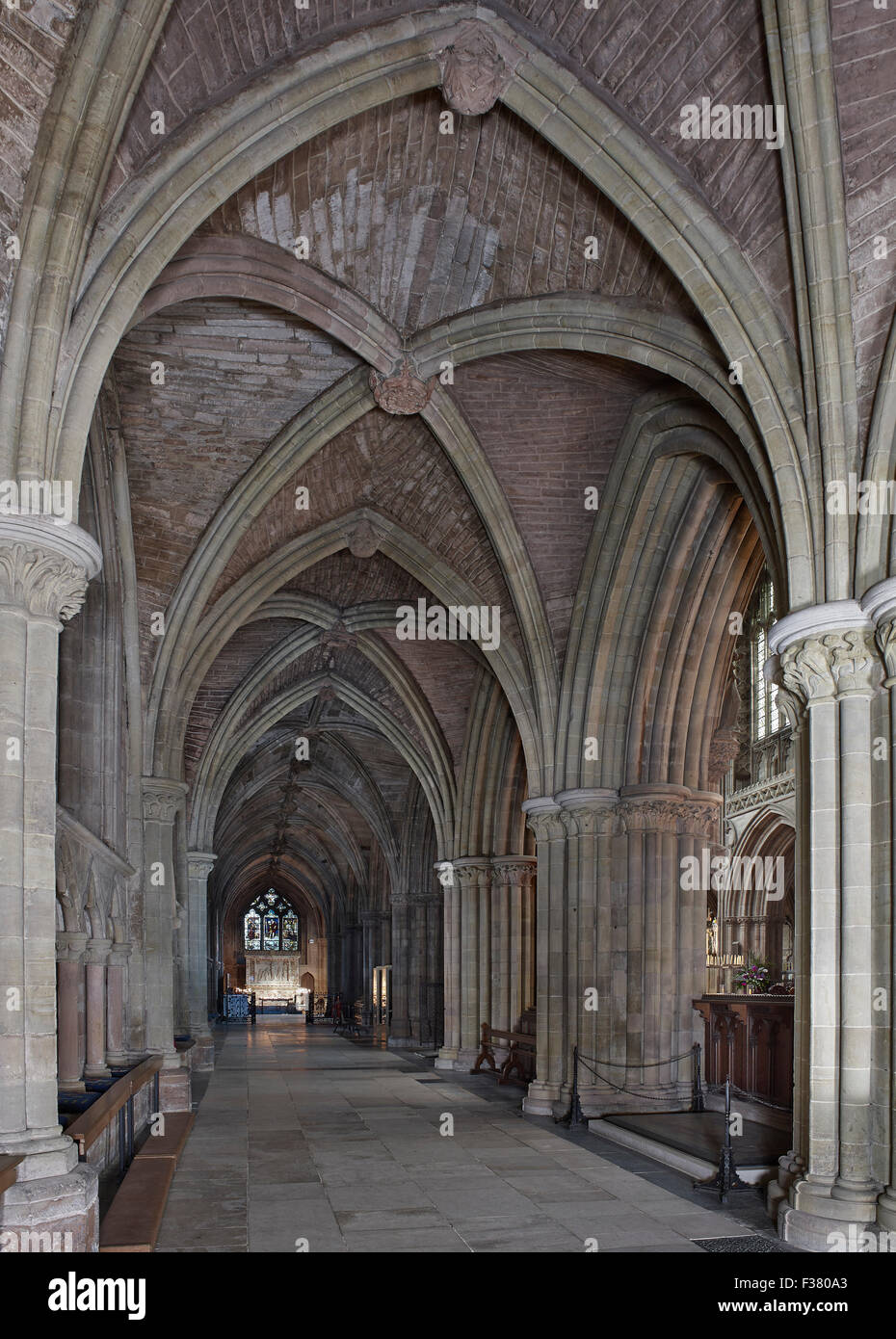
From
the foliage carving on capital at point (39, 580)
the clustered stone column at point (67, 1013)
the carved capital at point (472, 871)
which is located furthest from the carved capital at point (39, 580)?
the carved capital at point (472, 871)

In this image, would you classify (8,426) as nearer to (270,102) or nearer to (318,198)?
(270,102)

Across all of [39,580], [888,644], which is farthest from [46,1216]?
[888,644]

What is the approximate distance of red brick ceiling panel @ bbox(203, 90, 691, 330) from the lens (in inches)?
387

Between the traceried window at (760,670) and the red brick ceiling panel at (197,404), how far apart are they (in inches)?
547

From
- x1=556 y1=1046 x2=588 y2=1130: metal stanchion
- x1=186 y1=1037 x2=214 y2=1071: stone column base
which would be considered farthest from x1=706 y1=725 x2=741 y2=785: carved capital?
x1=186 y1=1037 x2=214 y2=1071: stone column base

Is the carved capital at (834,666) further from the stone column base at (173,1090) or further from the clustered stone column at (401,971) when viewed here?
the clustered stone column at (401,971)

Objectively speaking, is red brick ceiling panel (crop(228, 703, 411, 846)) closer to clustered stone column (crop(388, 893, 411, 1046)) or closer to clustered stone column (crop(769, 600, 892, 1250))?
clustered stone column (crop(388, 893, 411, 1046))

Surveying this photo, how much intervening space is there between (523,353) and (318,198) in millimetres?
2772

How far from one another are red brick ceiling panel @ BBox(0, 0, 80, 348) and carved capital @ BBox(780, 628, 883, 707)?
16.9 feet

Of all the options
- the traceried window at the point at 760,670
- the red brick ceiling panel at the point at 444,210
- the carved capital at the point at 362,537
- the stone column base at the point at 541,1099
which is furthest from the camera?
the traceried window at the point at 760,670

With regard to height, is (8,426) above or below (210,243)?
below

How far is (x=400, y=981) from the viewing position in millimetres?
26531

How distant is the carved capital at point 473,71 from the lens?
350 inches

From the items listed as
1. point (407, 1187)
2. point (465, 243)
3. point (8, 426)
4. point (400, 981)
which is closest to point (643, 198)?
point (465, 243)
